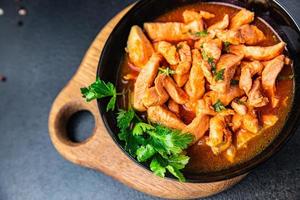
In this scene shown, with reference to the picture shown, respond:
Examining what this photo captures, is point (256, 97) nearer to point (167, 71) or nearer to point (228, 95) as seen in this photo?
point (228, 95)

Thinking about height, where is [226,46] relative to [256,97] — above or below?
above

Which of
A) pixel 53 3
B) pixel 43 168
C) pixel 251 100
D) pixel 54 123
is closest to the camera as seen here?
pixel 251 100

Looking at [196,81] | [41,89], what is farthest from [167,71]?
[41,89]

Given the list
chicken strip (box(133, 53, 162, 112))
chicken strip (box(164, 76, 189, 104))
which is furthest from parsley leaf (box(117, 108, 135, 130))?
chicken strip (box(164, 76, 189, 104))

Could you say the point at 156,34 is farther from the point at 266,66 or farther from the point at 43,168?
the point at 43,168

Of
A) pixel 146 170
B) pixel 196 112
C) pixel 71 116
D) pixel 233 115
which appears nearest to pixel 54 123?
pixel 71 116

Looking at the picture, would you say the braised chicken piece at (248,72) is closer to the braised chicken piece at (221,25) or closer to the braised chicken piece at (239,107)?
the braised chicken piece at (239,107)

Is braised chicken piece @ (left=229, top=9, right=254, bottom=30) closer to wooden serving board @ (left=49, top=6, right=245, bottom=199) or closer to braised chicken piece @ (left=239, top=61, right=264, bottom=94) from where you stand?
braised chicken piece @ (left=239, top=61, right=264, bottom=94)

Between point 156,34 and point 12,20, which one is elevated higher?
point 156,34
